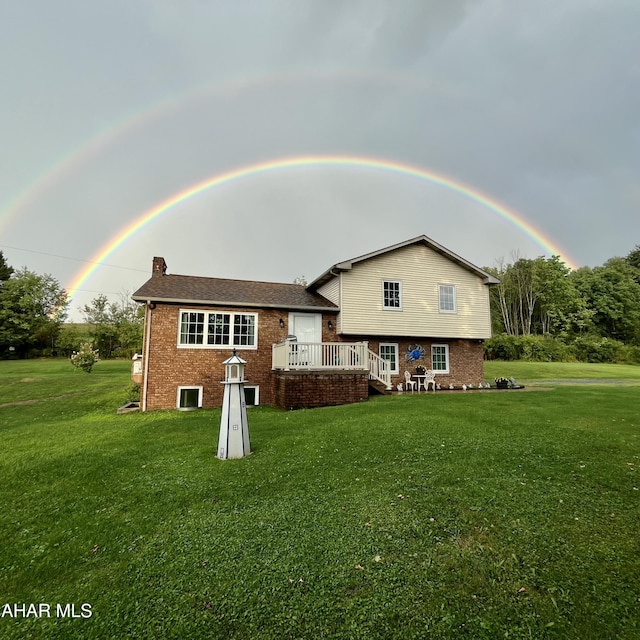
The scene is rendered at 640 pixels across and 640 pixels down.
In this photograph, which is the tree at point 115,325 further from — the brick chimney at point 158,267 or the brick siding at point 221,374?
the brick siding at point 221,374

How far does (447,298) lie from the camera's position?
51.6 feet

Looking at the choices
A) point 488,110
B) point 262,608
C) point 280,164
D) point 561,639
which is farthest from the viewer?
point 280,164

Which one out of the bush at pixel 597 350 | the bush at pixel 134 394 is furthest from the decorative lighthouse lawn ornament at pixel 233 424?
the bush at pixel 597 350

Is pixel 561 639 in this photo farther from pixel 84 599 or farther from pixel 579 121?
pixel 579 121

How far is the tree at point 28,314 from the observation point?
39.0m

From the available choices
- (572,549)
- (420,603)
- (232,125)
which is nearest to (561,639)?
(420,603)

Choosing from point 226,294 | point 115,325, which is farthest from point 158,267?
point 115,325

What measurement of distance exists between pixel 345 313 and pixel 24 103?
20926mm

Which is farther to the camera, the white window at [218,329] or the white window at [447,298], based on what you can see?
the white window at [447,298]

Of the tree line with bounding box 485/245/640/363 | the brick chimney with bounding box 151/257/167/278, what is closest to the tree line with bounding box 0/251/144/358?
the brick chimney with bounding box 151/257/167/278

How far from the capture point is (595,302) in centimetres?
4403

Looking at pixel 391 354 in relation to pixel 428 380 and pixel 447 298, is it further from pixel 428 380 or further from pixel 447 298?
pixel 447 298

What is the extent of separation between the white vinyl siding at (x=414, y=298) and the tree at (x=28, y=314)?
1663 inches

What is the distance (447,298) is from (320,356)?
7.24 m
